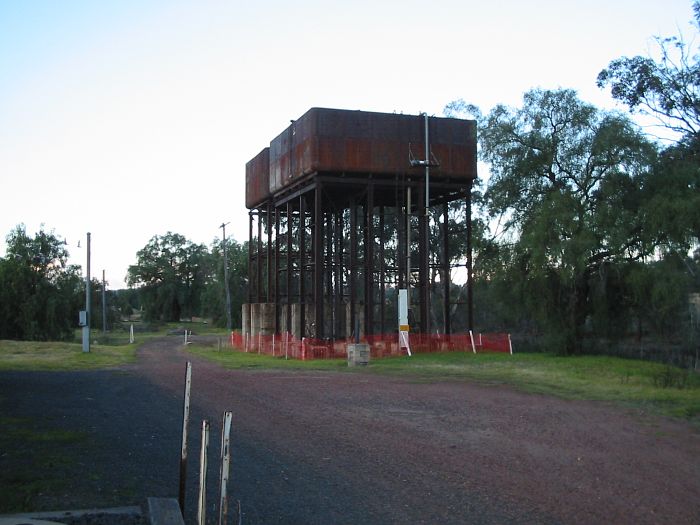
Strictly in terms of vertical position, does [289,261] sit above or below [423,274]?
above

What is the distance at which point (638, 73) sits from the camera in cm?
3139

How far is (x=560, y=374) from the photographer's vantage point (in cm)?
2419

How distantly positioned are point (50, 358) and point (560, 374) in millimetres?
23488

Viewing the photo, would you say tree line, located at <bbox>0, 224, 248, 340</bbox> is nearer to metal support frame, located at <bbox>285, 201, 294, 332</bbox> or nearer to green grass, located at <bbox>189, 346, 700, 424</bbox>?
metal support frame, located at <bbox>285, 201, 294, 332</bbox>

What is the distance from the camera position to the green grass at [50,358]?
29281 mm

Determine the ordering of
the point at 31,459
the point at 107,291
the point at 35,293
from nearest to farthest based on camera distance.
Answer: the point at 31,459 < the point at 35,293 < the point at 107,291

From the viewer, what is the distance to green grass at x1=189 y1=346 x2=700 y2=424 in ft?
56.3

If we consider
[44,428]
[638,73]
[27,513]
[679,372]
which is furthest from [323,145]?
[27,513]

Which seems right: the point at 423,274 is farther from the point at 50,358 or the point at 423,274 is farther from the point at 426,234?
the point at 50,358

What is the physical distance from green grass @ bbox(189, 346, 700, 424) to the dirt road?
4.88 ft

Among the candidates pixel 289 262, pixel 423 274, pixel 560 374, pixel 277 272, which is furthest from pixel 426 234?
pixel 560 374

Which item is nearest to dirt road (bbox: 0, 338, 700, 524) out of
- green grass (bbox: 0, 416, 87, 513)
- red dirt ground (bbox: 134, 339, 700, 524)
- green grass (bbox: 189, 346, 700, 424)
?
red dirt ground (bbox: 134, 339, 700, 524)

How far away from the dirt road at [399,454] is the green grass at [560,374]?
1.49 m

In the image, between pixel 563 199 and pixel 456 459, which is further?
pixel 563 199
